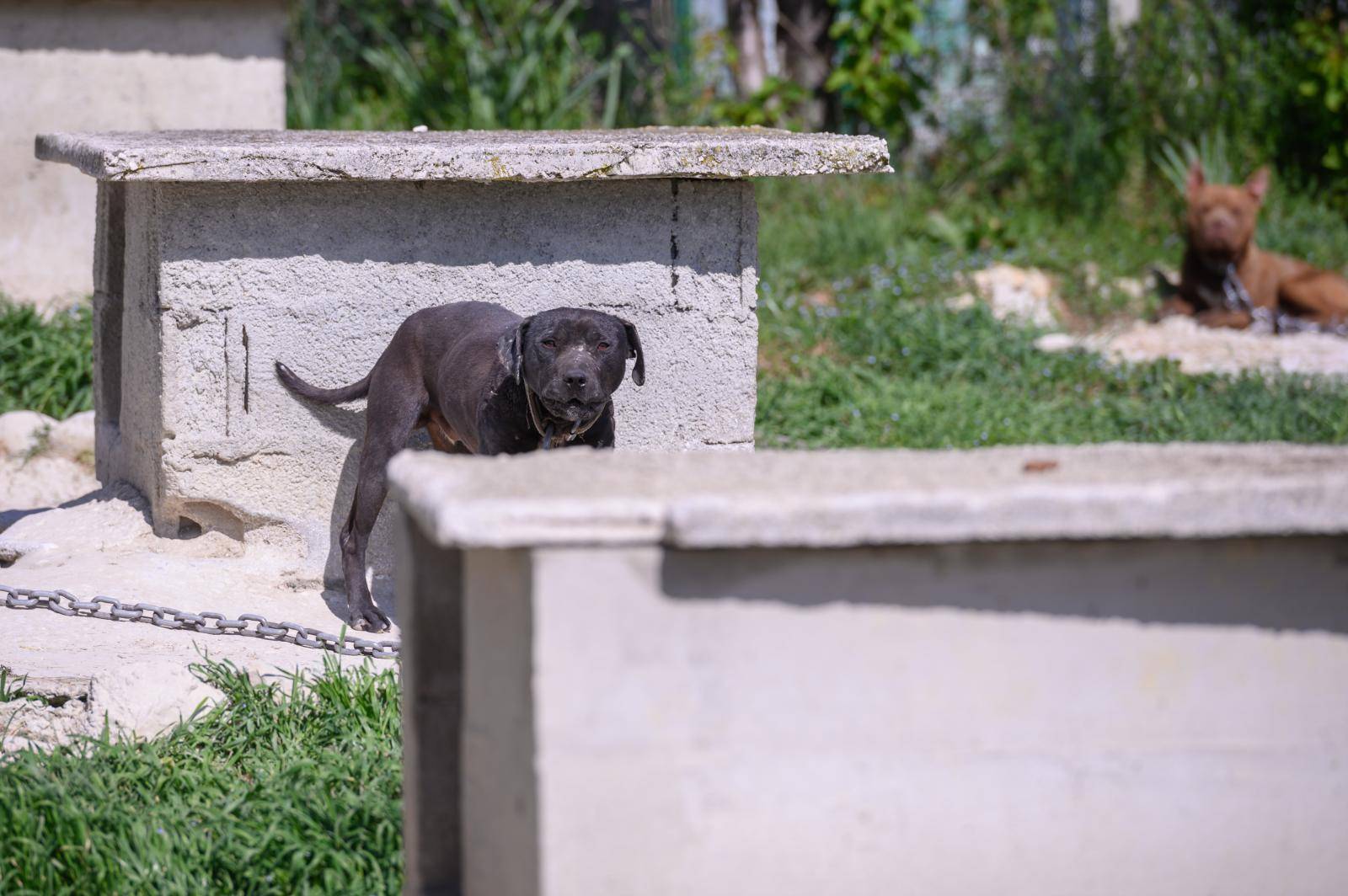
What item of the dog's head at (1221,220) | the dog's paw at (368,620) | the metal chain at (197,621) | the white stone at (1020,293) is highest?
the dog's head at (1221,220)

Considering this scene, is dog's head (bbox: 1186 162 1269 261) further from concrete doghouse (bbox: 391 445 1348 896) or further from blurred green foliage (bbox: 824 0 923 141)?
concrete doghouse (bbox: 391 445 1348 896)

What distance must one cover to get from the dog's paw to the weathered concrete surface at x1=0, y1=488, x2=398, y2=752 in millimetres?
46

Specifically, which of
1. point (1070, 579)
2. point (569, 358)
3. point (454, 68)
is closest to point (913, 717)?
point (1070, 579)

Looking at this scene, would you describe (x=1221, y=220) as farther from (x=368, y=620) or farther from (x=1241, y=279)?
(x=368, y=620)

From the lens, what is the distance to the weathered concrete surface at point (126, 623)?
349 cm

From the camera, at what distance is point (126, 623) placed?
4.16 meters

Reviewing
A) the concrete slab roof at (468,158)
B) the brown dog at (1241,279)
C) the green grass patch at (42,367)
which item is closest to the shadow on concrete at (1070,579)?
the concrete slab roof at (468,158)

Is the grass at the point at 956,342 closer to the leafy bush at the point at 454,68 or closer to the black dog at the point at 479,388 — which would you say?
the leafy bush at the point at 454,68

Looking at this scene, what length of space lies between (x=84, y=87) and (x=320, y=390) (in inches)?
162

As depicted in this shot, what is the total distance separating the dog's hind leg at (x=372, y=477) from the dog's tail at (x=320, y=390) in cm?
10

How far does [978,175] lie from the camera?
11359 millimetres

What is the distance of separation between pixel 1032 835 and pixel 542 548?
793 mm

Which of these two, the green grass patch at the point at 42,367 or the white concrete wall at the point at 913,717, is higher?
the green grass patch at the point at 42,367

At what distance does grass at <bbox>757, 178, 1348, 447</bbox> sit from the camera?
6.71 metres
